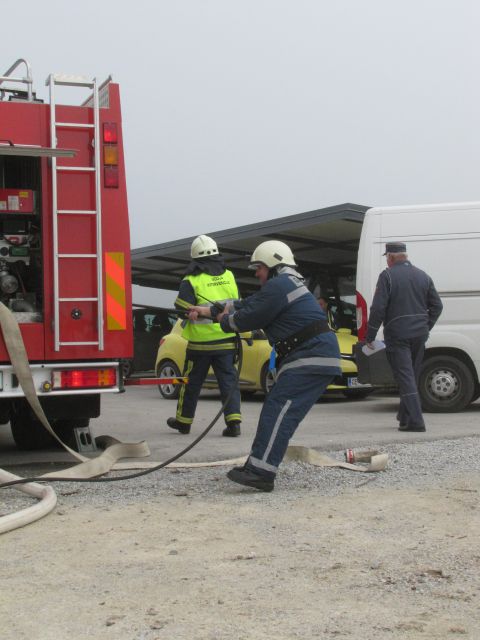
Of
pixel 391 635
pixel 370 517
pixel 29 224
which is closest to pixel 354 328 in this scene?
pixel 29 224

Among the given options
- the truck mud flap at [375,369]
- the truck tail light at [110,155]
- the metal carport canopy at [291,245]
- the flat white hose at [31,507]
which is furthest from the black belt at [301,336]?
the metal carport canopy at [291,245]

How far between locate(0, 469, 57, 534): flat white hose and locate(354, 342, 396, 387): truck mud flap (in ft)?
20.0

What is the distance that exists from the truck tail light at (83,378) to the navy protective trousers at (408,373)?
331 cm

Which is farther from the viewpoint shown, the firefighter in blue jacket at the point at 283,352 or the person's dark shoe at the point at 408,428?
the person's dark shoe at the point at 408,428

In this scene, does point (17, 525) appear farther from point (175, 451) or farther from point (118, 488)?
point (175, 451)

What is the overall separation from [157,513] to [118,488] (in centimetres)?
84

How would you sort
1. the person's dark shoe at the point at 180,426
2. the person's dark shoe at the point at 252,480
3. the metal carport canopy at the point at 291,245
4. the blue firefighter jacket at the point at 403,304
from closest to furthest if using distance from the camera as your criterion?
the person's dark shoe at the point at 252,480 < the person's dark shoe at the point at 180,426 < the blue firefighter jacket at the point at 403,304 < the metal carport canopy at the point at 291,245

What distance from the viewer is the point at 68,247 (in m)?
6.88

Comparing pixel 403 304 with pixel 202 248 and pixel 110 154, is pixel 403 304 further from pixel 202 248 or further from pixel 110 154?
pixel 110 154

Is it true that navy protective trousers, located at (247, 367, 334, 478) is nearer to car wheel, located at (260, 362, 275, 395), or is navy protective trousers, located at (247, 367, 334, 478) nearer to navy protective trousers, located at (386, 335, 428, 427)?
navy protective trousers, located at (386, 335, 428, 427)

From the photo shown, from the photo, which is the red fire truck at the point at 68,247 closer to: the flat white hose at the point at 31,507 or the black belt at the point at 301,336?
the flat white hose at the point at 31,507

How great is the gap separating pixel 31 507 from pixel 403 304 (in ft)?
16.8

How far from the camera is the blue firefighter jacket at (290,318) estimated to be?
608cm

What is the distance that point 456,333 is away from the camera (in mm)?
11492
